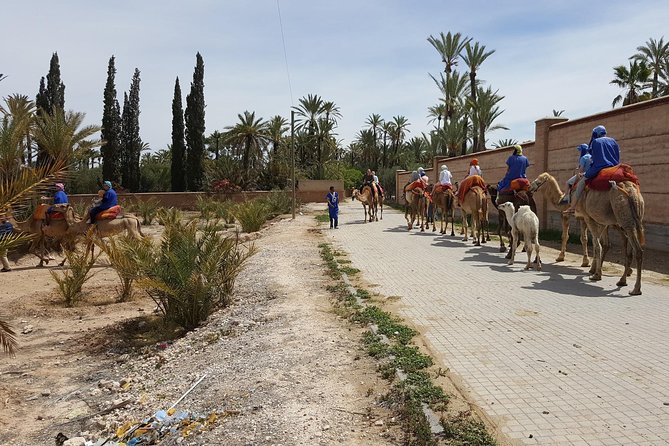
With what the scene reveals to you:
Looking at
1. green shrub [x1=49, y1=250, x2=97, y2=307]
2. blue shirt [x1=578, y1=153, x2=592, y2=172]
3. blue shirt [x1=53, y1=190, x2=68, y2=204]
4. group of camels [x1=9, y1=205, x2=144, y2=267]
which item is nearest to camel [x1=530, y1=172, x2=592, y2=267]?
blue shirt [x1=578, y1=153, x2=592, y2=172]

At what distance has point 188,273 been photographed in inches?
309

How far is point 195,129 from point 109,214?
32.0 m

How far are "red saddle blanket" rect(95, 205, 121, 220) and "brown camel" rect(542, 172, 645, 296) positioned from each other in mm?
11123

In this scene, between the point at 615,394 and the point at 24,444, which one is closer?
the point at 615,394

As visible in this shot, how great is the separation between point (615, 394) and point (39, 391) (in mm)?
6041

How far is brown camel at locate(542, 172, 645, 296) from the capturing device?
8133 mm

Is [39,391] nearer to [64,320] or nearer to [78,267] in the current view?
[64,320]

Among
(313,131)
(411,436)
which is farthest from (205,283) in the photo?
(313,131)

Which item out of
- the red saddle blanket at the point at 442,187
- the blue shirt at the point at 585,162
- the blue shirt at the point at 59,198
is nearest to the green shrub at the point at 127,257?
the blue shirt at the point at 59,198

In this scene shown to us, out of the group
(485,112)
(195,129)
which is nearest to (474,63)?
(485,112)

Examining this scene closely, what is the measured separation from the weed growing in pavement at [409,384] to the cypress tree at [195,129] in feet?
129

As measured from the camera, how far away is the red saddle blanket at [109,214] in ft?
44.9

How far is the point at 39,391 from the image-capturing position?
20.2 ft

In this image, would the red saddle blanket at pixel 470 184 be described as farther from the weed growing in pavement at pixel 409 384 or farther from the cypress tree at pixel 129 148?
the cypress tree at pixel 129 148
